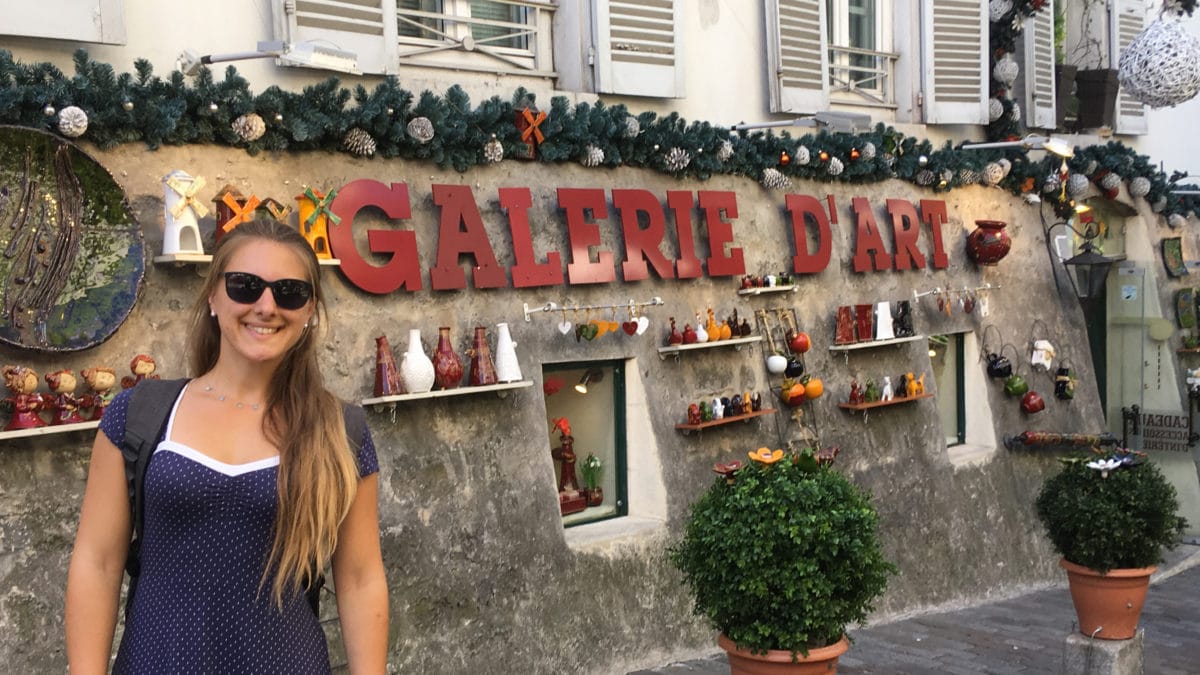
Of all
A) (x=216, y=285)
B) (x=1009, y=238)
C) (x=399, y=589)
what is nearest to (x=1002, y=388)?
(x=1009, y=238)

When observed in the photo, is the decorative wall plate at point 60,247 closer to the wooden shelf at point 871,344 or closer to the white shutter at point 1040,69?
the wooden shelf at point 871,344

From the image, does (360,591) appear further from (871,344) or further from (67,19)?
(871,344)

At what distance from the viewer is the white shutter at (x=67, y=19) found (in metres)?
4.66

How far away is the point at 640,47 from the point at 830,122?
3.75 feet

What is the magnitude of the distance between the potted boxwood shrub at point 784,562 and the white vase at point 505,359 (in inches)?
60.5

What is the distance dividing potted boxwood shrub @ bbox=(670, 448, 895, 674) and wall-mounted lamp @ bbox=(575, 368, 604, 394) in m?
2.07

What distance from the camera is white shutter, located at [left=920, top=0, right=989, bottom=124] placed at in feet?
29.6

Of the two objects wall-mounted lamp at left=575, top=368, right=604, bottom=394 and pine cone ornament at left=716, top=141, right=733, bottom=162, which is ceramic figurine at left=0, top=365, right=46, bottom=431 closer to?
wall-mounted lamp at left=575, top=368, right=604, bottom=394

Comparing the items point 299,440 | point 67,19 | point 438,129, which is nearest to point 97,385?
point 67,19

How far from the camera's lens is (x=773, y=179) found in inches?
302

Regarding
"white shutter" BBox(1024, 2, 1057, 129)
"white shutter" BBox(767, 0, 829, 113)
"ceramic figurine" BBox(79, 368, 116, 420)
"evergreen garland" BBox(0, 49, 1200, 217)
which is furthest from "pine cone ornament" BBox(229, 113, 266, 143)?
"white shutter" BBox(1024, 2, 1057, 129)

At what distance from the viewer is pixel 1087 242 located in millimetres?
10031

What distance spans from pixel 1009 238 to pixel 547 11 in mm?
4075

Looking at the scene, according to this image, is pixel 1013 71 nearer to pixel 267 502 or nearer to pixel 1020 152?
pixel 1020 152
